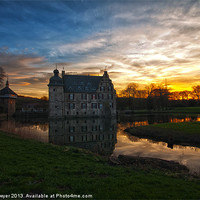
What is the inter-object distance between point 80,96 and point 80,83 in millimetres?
3967

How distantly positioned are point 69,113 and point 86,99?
6.20 m

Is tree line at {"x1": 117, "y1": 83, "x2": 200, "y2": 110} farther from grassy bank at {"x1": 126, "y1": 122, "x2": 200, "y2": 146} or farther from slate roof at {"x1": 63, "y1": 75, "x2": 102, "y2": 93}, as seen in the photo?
grassy bank at {"x1": 126, "y1": 122, "x2": 200, "y2": 146}

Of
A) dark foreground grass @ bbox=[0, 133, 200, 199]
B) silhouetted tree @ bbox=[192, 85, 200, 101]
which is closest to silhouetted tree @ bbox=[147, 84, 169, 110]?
silhouetted tree @ bbox=[192, 85, 200, 101]

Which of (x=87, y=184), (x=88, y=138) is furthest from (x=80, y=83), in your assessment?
(x=87, y=184)

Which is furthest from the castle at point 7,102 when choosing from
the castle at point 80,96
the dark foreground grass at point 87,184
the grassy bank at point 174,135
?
the dark foreground grass at point 87,184

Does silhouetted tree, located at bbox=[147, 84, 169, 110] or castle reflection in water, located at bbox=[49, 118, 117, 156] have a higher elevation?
silhouetted tree, located at bbox=[147, 84, 169, 110]

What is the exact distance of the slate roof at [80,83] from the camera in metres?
45.5

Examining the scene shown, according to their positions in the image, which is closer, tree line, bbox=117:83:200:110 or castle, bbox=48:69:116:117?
castle, bbox=48:69:116:117

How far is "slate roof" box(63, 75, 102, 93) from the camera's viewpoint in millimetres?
45469

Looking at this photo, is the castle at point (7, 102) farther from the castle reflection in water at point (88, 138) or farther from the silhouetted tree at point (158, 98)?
the silhouetted tree at point (158, 98)

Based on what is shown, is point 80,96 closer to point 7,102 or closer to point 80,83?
point 80,83

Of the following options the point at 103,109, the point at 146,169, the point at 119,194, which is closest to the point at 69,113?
the point at 103,109

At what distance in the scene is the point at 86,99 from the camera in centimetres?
4612

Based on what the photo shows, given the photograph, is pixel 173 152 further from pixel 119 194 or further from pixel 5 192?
pixel 5 192
